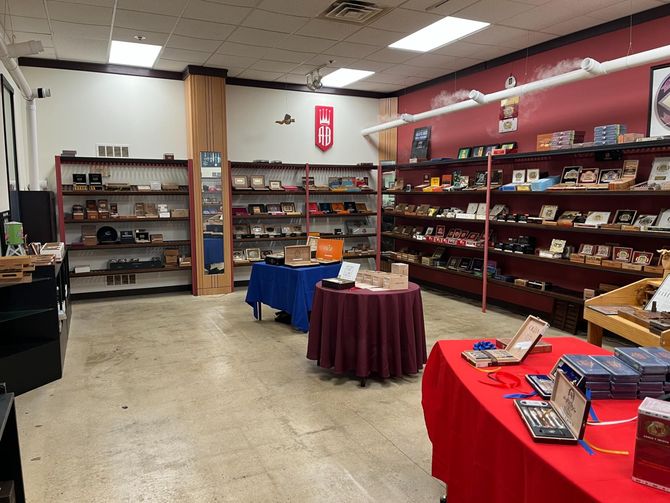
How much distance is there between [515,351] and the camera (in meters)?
2.37

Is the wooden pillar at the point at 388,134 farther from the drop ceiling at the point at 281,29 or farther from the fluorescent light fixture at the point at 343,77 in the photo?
the drop ceiling at the point at 281,29

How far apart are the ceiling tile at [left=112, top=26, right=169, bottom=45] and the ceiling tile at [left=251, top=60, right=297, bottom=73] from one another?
1.54m

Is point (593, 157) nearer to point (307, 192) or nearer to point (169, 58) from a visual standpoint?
point (307, 192)

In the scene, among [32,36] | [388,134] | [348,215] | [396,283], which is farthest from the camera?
[388,134]

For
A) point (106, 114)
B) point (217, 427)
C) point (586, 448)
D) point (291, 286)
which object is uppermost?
point (106, 114)

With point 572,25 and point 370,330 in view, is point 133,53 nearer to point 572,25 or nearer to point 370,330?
point 370,330

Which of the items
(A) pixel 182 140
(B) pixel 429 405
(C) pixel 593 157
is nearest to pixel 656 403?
(B) pixel 429 405

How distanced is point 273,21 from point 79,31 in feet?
7.85

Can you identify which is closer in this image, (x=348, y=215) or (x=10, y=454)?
(x=10, y=454)

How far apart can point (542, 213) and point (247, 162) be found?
188 inches

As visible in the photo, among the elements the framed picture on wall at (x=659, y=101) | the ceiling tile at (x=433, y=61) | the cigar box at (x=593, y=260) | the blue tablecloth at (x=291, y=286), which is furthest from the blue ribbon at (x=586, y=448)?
the ceiling tile at (x=433, y=61)

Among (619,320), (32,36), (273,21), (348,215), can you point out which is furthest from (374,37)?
(619,320)

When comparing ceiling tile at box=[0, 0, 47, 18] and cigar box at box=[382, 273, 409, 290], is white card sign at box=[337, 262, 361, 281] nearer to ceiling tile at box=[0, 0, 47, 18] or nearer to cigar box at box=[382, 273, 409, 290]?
cigar box at box=[382, 273, 409, 290]

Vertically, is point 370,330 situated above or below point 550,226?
below
